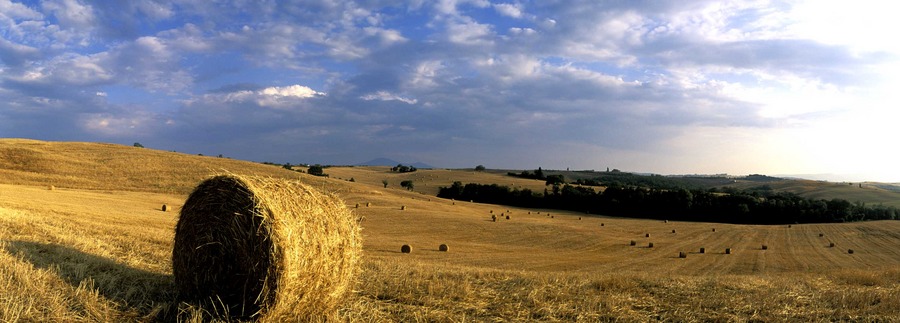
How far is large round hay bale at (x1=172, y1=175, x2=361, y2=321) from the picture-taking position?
627cm

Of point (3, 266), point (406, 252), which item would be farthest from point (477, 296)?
point (406, 252)

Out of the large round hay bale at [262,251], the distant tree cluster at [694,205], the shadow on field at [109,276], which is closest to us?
the shadow on field at [109,276]

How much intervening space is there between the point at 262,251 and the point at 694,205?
82.8m

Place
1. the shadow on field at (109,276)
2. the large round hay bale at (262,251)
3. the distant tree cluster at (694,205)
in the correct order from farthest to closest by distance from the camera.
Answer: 1. the distant tree cluster at (694,205)
2. the large round hay bale at (262,251)
3. the shadow on field at (109,276)

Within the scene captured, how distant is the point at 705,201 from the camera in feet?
258

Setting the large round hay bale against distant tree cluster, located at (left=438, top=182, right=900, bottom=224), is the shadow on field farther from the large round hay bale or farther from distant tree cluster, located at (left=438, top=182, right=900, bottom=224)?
distant tree cluster, located at (left=438, top=182, right=900, bottom=224)

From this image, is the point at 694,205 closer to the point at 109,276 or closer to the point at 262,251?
the point at 262,251

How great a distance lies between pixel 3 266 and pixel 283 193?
3235 millimetres

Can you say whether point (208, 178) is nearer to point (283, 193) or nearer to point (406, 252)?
point (283, 193)

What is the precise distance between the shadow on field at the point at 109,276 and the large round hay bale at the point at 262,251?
1.29 feet

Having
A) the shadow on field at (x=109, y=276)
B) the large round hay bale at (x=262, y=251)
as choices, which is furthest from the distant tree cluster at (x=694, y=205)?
the shadow on field at (x=109, y=276)

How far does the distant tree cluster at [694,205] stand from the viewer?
74.1 metres

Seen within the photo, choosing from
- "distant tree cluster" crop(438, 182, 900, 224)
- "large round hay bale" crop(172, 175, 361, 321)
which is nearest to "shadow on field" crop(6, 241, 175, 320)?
"large round hay bale" crop(172, 175, 361, 321)

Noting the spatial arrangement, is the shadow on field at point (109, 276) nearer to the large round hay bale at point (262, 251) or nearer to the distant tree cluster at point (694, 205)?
the large round hay bale at point (262, 251)
